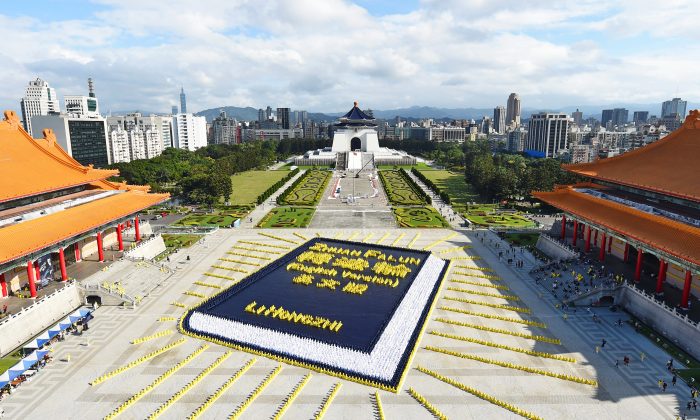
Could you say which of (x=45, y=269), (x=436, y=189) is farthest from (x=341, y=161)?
(x=45, y=269)

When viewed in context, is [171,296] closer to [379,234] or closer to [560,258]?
[379,234]

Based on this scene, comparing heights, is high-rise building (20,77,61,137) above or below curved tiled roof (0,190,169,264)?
above

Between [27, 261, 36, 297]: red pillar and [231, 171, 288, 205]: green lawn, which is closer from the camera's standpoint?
[27, 261, 36, 297]: red pillar

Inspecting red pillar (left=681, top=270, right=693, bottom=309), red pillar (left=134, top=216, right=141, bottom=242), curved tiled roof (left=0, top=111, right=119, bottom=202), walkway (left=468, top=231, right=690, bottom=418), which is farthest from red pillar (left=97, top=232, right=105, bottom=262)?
red pillar (left=681, top=270, right=693, bottom=309)

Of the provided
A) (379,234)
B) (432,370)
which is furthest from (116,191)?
(432,370)

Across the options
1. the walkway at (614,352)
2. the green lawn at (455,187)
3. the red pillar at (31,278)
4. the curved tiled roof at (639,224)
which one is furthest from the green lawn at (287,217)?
the curved tiled roof at (639,224)

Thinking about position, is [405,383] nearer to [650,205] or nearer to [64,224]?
[650,205]

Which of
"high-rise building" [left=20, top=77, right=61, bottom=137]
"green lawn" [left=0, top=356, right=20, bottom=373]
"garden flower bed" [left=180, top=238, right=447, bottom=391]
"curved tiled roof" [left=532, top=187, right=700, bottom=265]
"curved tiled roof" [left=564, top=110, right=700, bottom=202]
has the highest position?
"high-rise building" [left=20, top=77, right=61, bottom=137]

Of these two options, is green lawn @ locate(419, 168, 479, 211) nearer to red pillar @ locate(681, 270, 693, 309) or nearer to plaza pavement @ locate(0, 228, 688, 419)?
red pillar @ locate(681, 270, 693, 309)
